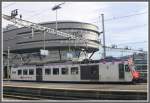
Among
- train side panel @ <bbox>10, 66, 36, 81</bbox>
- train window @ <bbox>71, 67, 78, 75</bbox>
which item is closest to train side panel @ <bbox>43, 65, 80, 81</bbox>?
train window @ <bbox>71, 67, 78, 75</bbox>

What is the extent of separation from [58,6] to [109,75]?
7.81 meters

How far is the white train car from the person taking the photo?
1022 inches

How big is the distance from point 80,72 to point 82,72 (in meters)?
0.33

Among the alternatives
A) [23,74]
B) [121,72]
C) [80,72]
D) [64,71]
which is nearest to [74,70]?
[80,72]

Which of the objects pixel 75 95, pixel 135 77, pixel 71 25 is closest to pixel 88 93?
pixel 75 95

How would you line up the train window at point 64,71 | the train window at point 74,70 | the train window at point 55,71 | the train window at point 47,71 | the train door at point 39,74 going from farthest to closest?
the train door at point 39,74 < the train window at point 47,71 < the train window at point 55,71 < the train window at point 64,71 < the train window at point 74,70

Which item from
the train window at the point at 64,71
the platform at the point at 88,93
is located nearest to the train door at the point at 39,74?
the train window at the point at 64,71

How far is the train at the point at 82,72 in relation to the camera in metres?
26.0

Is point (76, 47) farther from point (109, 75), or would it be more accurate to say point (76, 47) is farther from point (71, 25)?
point (109, 75)

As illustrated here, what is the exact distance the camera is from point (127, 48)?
54969mm

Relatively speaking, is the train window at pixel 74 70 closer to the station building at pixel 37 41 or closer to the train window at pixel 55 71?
the train window at pixel 55 71

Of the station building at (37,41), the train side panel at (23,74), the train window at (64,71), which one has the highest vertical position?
the station building at (37,41)

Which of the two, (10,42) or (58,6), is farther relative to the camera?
(10,42)

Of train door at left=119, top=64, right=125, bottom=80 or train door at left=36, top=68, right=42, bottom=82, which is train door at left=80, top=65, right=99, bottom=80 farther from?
train door at left=36, top=68, right=42, bottom=82
